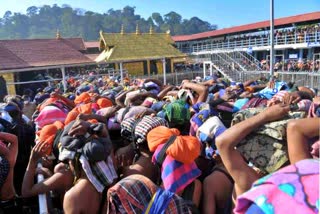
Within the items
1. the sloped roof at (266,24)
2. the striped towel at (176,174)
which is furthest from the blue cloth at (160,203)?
the sloped roof at (266,24)

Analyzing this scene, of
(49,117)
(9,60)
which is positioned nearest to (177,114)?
(49,117)

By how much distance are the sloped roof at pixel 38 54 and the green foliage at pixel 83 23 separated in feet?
288

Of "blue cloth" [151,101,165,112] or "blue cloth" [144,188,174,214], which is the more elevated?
"blue cloth" [151,101,165,112]

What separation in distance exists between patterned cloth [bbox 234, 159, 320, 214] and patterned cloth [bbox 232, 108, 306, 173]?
58 cm

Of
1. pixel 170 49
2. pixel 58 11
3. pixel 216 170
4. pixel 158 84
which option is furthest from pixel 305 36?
pixel 58 11

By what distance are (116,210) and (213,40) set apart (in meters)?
40.7

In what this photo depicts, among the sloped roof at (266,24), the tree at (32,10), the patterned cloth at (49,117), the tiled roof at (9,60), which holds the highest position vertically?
the tree at (32,10)

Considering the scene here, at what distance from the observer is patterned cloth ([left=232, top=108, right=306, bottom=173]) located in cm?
174

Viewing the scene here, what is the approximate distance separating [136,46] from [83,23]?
10976 cm

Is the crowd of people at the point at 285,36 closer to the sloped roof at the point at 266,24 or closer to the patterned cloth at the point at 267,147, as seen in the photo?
the sloped roof at the point at 266,24

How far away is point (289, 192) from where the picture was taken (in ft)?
3.52

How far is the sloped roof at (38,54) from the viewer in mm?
17828

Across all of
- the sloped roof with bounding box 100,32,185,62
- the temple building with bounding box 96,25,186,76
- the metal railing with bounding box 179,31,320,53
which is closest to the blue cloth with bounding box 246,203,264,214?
the temple building with bounding box 96,25,186,76

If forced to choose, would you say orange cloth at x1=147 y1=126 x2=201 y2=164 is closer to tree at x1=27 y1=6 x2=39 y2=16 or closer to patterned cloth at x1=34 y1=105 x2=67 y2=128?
patterned cloth at x1=34 y1=105 x2=67 y2=128
